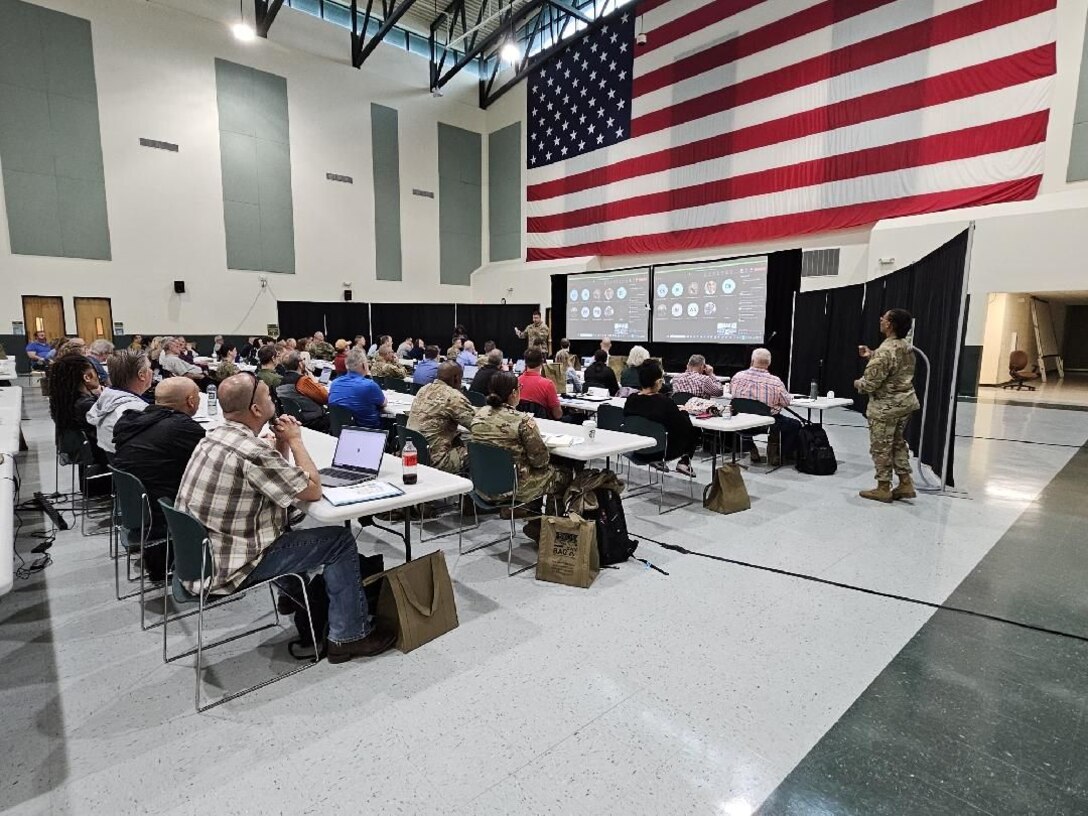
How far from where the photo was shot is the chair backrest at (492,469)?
11.1ft

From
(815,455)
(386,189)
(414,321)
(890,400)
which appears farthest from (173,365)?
(386,189)

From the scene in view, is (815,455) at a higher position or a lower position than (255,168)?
lower

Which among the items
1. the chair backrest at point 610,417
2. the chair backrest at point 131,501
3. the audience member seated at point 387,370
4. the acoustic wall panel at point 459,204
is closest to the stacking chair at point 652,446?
the chair backrest at point 610,417

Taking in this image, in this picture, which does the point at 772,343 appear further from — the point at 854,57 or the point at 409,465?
the point at 409,465

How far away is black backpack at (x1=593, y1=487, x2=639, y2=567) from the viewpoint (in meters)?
3.51

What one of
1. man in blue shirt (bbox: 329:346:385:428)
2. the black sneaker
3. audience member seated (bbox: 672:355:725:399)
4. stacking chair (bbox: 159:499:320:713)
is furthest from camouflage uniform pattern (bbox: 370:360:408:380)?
stacking chair (bbox: 159:499:320:713)

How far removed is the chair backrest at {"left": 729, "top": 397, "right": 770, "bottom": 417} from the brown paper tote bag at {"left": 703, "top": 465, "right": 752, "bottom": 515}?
3.22 ft

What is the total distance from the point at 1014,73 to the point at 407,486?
1205cm

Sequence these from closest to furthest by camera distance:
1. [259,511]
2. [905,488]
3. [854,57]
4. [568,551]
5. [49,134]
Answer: [259,511]
[568,551]
[905,488]
[854,57]
[49,134]

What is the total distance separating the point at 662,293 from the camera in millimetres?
10695

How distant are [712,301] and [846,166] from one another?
4.35 m

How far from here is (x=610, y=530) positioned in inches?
139

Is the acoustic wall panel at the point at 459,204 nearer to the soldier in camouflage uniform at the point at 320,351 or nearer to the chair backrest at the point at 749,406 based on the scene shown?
the soldier in camouflage uniform at the point at 320,351

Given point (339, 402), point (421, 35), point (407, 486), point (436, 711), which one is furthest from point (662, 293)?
point (421, 35)
